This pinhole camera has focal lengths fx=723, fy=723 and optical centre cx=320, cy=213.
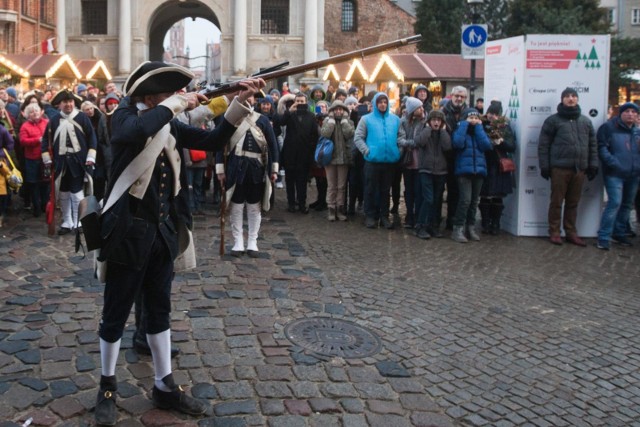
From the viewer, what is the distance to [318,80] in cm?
3691

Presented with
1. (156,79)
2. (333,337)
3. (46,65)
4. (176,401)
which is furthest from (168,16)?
(176,401)

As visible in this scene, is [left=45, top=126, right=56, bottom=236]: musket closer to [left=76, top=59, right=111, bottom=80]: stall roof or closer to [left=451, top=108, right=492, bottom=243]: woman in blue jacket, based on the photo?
[left=451, top=108, right=492, bottom=243]: woman in blue jacket

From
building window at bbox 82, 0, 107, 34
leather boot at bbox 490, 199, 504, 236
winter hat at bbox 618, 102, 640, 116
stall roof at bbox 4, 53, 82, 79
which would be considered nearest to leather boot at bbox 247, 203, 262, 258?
leather boot at bbox 490, 199, 504, 236

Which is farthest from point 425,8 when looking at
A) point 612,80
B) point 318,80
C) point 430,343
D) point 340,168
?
point 430,343

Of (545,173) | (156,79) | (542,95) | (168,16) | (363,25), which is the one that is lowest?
(545,173)

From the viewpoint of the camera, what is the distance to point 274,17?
40594 millimetres

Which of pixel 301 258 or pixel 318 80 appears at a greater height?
pixel 318 80

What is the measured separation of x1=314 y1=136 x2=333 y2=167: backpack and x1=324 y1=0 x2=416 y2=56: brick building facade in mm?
33245

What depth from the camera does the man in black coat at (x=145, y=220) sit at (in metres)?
4.39

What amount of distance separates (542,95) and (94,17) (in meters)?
34.8

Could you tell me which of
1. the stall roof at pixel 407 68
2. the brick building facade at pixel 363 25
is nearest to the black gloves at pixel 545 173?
the stall roof at pixel 407 68

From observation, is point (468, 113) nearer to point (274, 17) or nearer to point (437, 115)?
point (437, 115)

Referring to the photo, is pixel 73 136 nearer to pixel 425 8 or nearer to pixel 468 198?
pixel 468 198

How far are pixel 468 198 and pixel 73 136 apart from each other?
18.8ft
